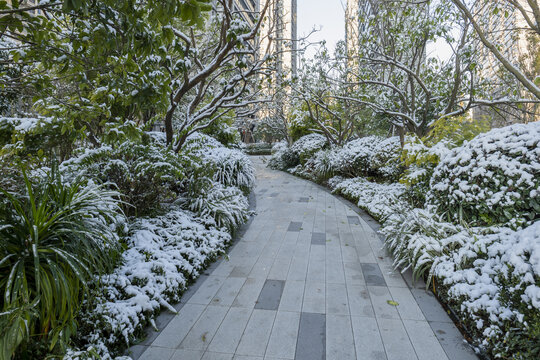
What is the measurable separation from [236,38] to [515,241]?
348cm

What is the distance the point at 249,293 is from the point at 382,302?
1.29 metres

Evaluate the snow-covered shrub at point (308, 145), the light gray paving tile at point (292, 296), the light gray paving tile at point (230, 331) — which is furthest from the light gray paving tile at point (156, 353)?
the snow-covered shrub at point (308, 145)

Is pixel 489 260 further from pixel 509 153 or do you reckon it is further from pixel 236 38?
pixel 236 38

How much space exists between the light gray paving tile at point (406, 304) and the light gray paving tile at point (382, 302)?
0.16ft

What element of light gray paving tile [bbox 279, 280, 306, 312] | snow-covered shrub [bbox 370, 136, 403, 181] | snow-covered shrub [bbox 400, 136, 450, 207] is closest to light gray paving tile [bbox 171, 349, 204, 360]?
light gray paving tile [bbox 279, 280, 306, 312]

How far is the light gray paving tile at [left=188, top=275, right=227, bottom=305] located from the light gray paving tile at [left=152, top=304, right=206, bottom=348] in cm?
10

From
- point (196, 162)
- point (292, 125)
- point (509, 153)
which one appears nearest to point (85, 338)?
point (196, 162)

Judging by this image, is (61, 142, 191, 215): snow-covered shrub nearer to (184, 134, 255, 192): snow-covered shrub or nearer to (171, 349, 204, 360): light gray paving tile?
(171, 349, 204, 360): light gray paving tile

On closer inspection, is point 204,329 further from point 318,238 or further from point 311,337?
point 318,238

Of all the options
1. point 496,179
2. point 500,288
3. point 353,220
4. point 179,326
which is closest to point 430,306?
point 500,288

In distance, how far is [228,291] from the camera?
3.27m

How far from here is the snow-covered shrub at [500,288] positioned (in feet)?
6.70

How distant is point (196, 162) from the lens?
193 inches

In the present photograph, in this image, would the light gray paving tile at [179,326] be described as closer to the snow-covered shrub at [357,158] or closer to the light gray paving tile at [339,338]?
the light gray paving tile at [339,338]
